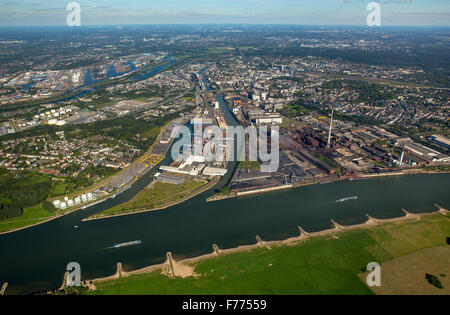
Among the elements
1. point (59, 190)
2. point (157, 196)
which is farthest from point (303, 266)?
point (59, 190)

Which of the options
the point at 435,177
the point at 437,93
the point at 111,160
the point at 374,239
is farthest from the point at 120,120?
the point at 437,93

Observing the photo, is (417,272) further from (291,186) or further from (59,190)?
(59,190)

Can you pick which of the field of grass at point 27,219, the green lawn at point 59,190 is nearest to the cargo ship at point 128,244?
the field of grass at point 27,219

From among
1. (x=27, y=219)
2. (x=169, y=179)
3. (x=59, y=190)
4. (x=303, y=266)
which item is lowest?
(x=303, y=266)

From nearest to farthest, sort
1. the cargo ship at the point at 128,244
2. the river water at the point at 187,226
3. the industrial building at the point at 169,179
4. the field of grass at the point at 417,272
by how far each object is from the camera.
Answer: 1. the field of grass at the point at 417,272
2. the river water at the point at 187,226
3. the cargo ship at the point at 128,244
4. the industrial building at the point at 169,179

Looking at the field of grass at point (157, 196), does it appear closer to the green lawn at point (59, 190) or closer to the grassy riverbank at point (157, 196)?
the grassy riverbank at point (157, 196)

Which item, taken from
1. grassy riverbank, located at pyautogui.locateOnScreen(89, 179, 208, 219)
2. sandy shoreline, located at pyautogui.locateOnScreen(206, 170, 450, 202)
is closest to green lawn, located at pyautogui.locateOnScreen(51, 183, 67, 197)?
grassy riverbank, located at pyautogui.locateOnScreen(89, 179, 208, 219)
